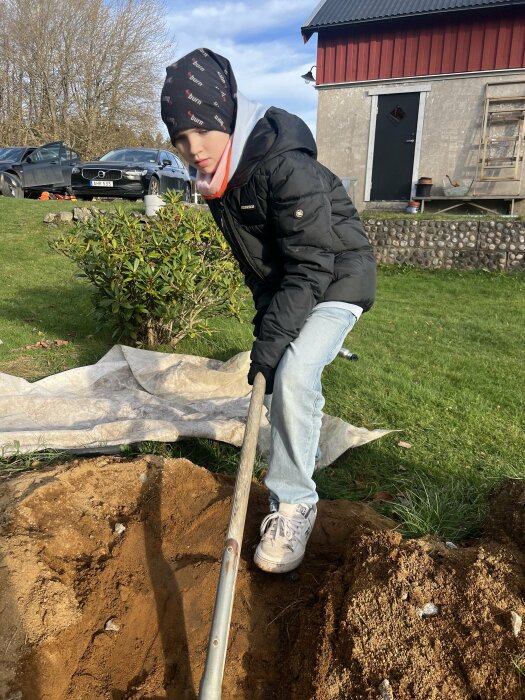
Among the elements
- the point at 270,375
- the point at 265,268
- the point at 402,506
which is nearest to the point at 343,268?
the point at 265,268

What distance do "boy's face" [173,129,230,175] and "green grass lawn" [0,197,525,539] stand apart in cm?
165

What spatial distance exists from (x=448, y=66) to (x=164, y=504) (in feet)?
45.9

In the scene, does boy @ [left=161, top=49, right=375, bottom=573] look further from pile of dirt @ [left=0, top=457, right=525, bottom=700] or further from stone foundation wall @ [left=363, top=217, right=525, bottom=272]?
stone foundation wall @ [left=363, top=217, right=525, bottom=272]

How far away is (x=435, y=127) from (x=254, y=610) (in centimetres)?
1387

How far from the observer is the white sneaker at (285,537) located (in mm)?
1999

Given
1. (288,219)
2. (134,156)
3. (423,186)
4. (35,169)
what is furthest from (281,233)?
(35,169)

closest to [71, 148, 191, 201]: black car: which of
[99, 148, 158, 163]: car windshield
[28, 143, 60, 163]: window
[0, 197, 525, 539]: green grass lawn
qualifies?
[99, 148, 158, 163]: car windshield

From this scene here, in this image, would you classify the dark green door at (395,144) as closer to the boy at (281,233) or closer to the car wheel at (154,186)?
the car wheel at (154,186)

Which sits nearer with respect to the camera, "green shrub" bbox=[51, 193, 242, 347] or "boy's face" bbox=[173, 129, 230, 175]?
"boy's face" bbox=[173, 129, 230, 175]

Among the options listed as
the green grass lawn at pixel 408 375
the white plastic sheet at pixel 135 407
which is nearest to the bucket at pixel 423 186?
the green grass lawn at pixel 408 375

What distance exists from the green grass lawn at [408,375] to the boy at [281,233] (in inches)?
24.8

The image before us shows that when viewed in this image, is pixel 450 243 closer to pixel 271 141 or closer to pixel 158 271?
pixel 158 271

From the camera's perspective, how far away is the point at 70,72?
2516 centimetres

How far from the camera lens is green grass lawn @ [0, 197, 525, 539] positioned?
285 centimetres
